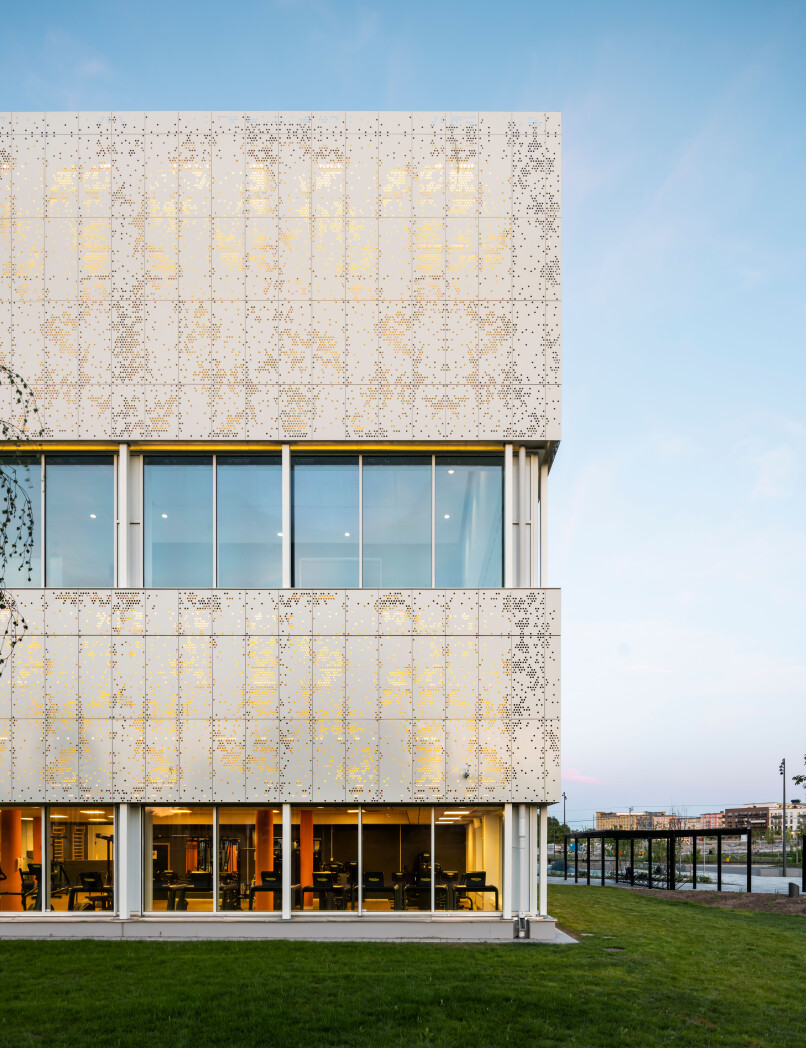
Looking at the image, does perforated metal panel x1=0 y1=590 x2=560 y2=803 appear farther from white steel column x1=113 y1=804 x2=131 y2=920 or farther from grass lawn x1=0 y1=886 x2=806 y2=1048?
grass lawn x1=0 y1=886 x2=806 y2=1048

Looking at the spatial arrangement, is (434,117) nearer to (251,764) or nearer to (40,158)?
(40,158)

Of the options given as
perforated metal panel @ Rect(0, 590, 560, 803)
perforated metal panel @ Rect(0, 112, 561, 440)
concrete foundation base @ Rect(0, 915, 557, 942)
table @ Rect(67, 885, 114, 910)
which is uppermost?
perforated metal panel @ Rect(0, 112, 561, 440)

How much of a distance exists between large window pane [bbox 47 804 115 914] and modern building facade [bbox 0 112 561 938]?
4cm

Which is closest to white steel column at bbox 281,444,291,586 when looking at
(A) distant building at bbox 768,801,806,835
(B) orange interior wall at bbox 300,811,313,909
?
(B) orange interior wall at bbox 300,811,313,909

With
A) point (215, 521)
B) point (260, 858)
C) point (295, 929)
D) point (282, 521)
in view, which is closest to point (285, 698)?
point (260, 858)

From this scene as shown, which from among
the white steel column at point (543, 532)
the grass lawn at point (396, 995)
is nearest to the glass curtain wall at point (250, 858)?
the grass lawn at point (396, 995)

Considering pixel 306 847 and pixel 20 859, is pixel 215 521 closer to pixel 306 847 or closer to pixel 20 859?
pixel 306 847

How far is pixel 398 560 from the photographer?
51.4ft

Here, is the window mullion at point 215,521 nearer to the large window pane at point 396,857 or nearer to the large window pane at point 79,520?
the large window pane at point 79,520

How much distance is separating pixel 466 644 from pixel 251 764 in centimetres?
448

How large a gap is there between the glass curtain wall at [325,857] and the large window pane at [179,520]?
4.83m

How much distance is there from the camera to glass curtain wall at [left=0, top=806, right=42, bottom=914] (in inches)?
588

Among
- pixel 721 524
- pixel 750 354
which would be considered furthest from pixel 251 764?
pixel 721 524

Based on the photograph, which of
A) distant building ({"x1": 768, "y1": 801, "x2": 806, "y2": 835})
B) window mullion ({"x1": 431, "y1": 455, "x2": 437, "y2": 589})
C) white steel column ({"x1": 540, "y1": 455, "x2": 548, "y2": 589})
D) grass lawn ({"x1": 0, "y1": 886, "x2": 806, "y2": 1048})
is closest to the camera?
grass lawn ({"x1": 0, "y1": 886, "x2": 806, "y2": 1048})
